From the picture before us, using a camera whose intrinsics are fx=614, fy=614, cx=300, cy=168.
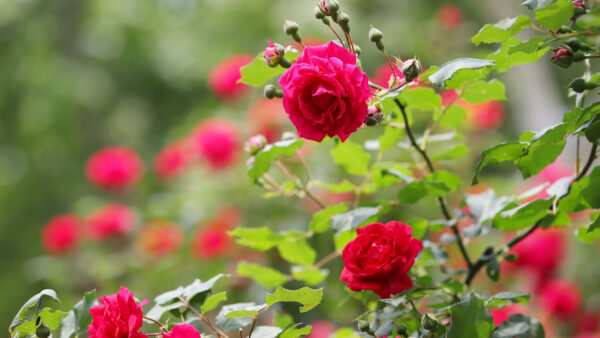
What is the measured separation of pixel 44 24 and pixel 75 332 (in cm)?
491

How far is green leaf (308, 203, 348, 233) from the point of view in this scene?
0.78m

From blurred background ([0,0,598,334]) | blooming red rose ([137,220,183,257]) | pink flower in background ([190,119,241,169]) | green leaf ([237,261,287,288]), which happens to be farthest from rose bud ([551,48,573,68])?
blooming red rose ([137,220,183,257])

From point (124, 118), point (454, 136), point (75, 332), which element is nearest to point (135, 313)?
point (75, 332)

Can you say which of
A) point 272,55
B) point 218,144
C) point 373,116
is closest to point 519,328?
point 373,116

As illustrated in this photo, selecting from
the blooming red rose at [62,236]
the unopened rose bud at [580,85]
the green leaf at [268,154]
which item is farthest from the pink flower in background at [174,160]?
the unopened rose bud at [580,85]

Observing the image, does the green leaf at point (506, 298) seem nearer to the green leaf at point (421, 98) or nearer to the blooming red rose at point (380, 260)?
the blooming red rose at point (380, 260)

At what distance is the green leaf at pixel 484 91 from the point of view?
0.75m

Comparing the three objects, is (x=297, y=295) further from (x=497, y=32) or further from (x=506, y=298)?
(x=497, y=32)

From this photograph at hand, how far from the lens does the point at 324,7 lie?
2.11 ft

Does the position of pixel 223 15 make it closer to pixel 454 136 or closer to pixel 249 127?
pixel 249 127

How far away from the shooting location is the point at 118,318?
58 cm

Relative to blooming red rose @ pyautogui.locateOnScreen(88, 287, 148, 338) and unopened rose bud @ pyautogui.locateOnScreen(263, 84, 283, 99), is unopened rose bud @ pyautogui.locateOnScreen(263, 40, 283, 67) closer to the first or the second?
unopened rose bud @ pyautogui.locateOnScreen(263, 84, 283, 99)

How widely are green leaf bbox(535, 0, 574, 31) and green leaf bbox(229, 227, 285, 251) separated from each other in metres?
0.41

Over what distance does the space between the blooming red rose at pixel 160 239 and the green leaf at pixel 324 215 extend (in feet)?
4.61
